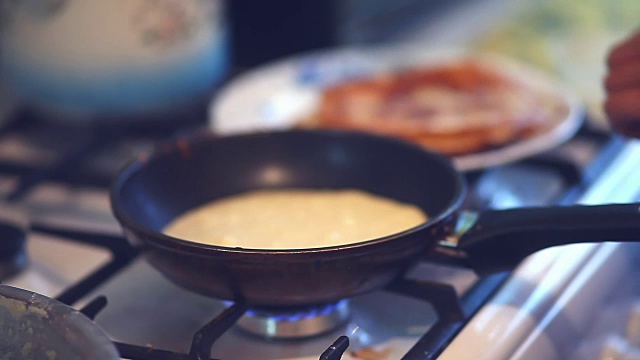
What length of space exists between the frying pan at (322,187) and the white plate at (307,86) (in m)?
0.13

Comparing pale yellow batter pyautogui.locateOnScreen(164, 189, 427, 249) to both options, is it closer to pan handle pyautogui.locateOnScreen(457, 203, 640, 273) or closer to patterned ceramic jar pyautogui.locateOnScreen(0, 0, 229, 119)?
pan handle pyautogui.locateOnScreen(457, 203, 640, 273)

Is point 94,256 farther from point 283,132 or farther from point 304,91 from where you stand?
point 304,91

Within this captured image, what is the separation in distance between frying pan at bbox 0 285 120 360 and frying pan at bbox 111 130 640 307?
0.27ft

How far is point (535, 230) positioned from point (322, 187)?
0.21 m

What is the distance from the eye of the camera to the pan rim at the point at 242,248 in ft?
1.45

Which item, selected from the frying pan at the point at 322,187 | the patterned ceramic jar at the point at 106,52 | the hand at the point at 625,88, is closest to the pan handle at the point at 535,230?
the frying pan at the point at 322,187

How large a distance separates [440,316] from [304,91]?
0.45 meters

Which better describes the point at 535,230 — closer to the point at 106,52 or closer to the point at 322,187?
the point at 322,187

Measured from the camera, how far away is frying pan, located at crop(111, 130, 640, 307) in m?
0.45

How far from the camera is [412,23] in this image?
1104 millimetres

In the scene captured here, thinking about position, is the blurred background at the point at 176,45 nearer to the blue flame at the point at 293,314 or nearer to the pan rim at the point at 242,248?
the pan rim at the point at 242,248

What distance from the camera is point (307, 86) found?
2.99 feet

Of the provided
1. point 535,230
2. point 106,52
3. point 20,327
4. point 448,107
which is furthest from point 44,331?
point 448,107

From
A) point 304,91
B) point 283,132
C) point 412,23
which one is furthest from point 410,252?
point 412,23
